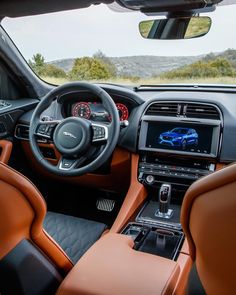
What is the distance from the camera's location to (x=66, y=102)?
108 inches

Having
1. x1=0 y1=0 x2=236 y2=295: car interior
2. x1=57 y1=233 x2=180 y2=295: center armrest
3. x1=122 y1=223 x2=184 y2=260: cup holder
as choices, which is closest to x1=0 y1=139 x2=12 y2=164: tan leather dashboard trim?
x1=0 y1=0 x2=236 y2=295: car interior

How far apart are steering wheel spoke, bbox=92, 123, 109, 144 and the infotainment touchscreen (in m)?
0.43

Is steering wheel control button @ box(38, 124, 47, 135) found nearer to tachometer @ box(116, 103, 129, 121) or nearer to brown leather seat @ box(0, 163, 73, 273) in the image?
tachometer @ box(116, 103, 129, 121)

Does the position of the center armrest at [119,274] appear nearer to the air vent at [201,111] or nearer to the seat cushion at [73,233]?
the seat cushion at [73,233]

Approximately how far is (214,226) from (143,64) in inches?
90.4

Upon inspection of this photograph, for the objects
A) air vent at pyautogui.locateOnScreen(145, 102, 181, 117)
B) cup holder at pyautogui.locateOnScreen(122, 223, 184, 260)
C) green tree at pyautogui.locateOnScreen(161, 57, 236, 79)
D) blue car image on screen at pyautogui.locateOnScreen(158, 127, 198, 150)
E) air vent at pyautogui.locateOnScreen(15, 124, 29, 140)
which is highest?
green tree at pyautogui.locateOnScreen(161, 57, 236, 79)

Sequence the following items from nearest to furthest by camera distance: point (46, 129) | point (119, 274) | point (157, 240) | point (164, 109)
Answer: point (119, 274) < point (157, 240) < point (46, 129) < point (164, 109)

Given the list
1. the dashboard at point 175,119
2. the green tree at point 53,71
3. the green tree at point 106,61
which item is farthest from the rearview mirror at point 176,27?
the green tree at point 53,71

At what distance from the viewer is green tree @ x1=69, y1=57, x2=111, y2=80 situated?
114 inches

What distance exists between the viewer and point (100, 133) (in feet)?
6.84

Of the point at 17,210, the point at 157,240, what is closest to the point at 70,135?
the point at 157,240

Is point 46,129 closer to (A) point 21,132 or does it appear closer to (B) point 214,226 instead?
(A) point 21,132

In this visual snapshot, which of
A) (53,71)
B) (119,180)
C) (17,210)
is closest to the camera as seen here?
(17,210)

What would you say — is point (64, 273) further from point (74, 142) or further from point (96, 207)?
point (96, 207)
